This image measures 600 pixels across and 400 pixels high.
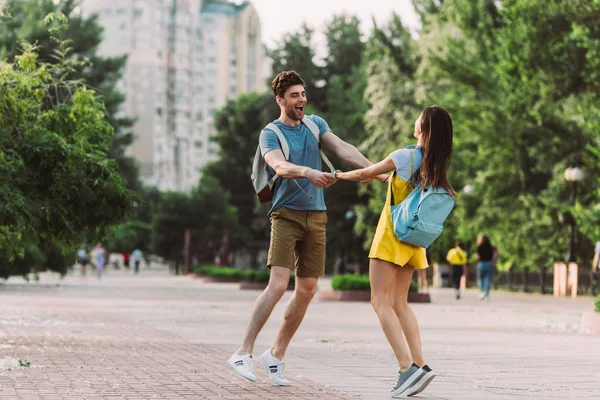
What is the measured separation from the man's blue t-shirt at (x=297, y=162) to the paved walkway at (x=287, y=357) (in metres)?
1.21

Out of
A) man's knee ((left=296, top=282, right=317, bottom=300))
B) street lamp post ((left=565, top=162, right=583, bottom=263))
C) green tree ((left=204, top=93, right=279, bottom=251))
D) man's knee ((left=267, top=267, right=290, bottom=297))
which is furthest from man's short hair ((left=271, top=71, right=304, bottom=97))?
green tree ((left=204, top=93, right=279, bottom=251))

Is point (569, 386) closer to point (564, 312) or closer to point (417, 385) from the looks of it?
point (417, 385)

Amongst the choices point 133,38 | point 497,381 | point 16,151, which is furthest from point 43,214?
point 133,38

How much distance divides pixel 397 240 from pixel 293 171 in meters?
0.78

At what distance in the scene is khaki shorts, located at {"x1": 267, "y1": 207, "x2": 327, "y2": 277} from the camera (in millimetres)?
8320

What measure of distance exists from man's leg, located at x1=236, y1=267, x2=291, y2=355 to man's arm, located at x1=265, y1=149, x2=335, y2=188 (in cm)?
69

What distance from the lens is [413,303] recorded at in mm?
27969

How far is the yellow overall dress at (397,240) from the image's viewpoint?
7.89 m

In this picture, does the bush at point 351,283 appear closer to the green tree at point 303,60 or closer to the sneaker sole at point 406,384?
the sneaker sole at point 406,384

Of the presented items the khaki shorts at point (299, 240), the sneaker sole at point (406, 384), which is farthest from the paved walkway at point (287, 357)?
the khaki shorts at point (299, 240)

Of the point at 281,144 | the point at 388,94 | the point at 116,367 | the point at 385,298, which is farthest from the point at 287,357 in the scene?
the point at 388,94

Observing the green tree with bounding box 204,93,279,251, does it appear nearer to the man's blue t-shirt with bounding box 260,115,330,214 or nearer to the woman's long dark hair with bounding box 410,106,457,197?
the man's blue t-shirt with bounding box 260,115,330,214

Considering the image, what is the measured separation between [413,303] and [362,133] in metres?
40.1

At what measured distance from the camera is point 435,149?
7.89 m
